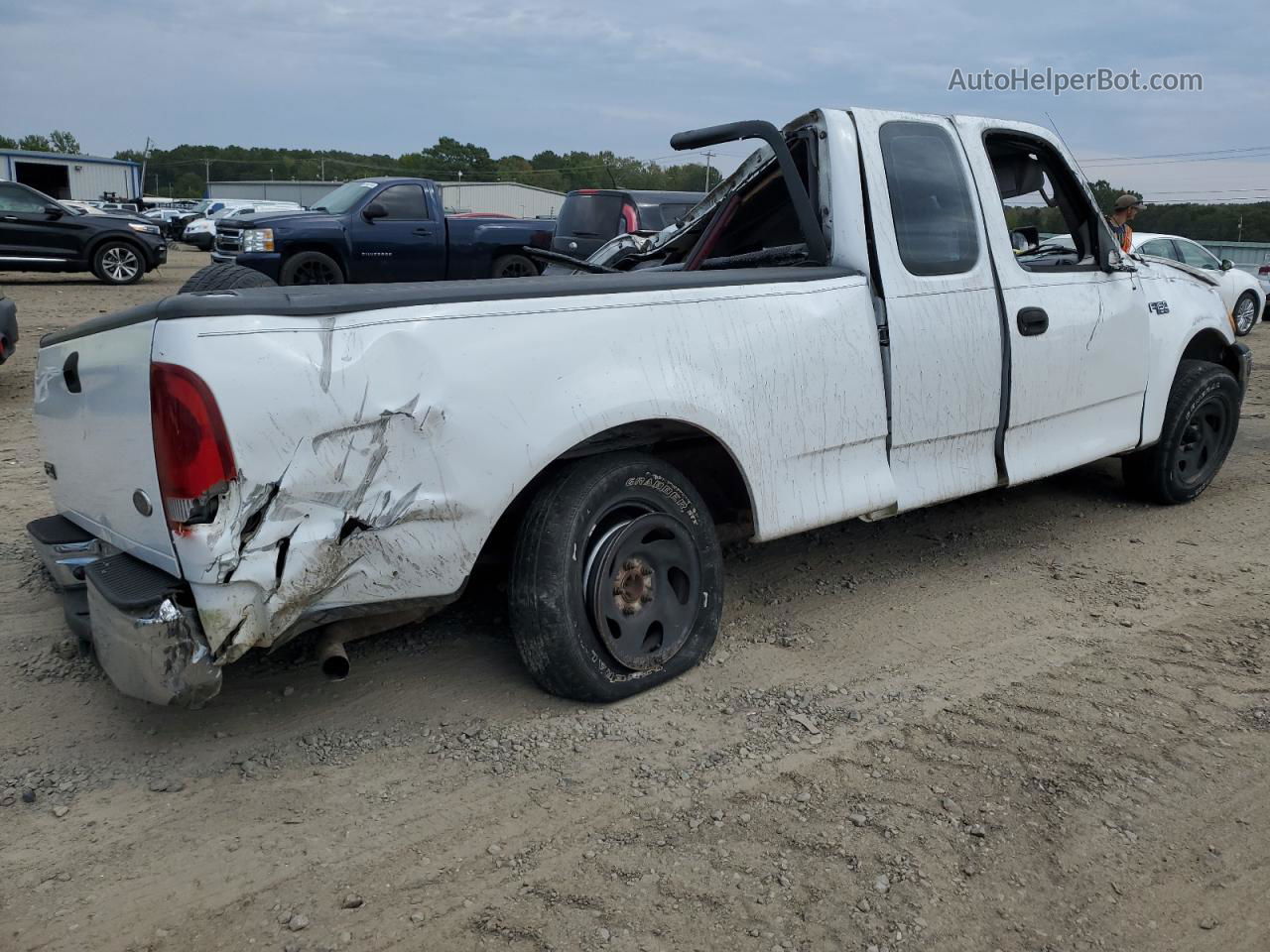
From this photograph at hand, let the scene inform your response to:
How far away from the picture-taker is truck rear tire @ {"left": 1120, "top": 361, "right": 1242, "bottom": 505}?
550 centimetres

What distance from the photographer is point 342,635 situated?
3.13 metres

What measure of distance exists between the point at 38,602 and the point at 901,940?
3468mm

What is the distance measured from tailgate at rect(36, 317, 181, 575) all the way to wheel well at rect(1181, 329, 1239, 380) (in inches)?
203

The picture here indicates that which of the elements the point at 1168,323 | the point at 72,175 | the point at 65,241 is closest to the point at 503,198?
the point at 72,175

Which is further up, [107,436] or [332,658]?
[107,436]

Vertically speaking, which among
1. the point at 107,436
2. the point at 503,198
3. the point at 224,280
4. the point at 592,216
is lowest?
the point at 107,436

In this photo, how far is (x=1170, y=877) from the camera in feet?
8.65

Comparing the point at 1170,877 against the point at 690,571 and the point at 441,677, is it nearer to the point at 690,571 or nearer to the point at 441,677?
the point at 690,571

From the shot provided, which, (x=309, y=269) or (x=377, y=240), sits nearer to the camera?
(x=309, y=269)

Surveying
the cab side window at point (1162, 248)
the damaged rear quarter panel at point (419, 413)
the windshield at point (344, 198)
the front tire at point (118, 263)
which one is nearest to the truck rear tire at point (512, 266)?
the windshield at point (344, 198)

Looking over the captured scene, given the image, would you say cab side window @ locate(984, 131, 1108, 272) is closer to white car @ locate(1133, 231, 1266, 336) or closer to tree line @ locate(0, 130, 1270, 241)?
white car @ locate(1133, 231, 1266, 336)

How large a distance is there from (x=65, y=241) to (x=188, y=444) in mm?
17298

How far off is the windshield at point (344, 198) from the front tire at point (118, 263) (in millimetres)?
4833

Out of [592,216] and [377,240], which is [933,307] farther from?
[377,240]
